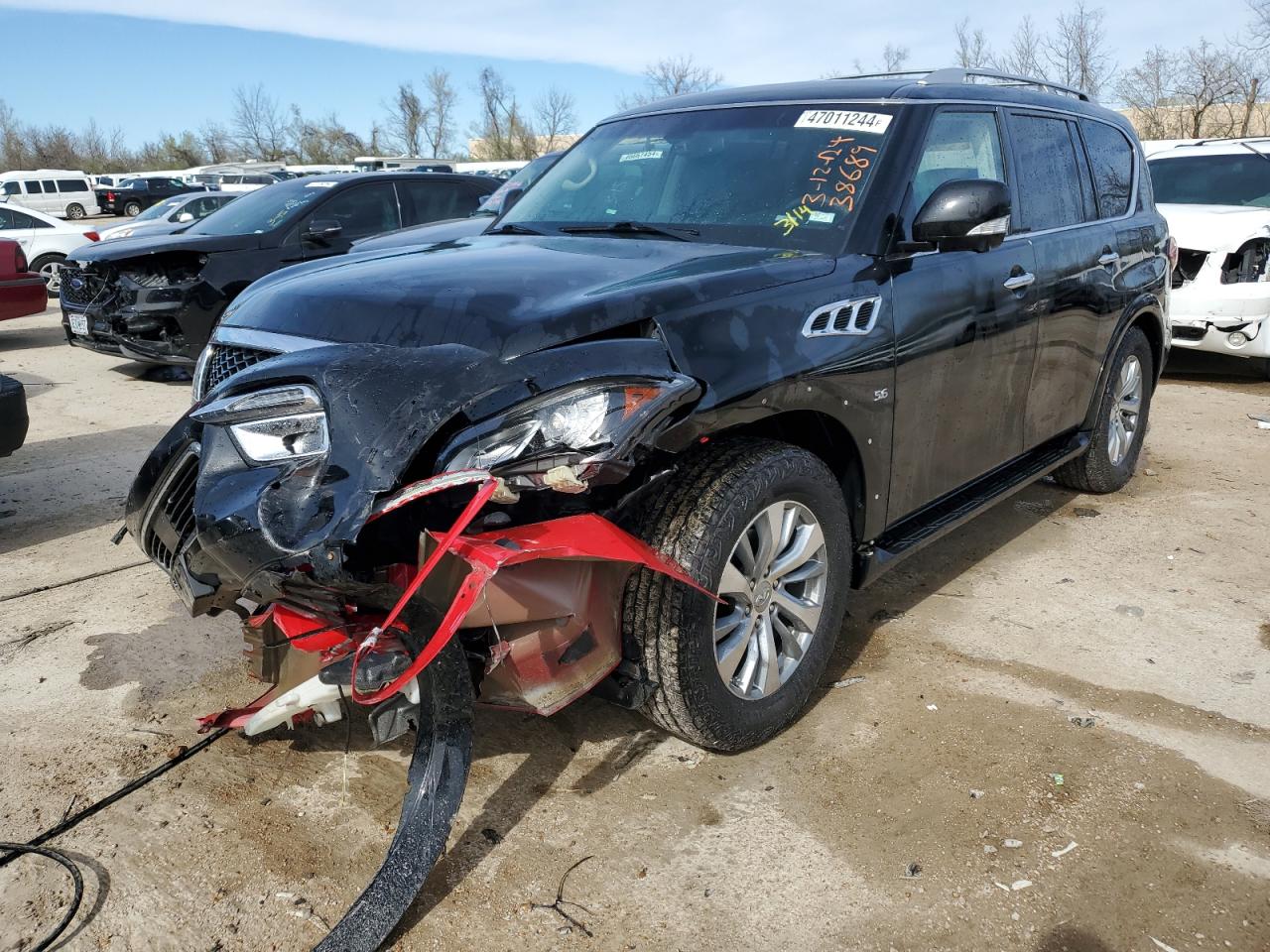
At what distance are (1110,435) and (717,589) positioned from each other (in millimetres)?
3483

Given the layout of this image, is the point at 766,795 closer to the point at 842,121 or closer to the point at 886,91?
the point at 842,121

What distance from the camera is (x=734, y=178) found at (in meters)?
3.50

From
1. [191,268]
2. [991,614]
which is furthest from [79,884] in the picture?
[191,268]

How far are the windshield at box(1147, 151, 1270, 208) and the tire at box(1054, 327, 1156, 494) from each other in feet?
15.0

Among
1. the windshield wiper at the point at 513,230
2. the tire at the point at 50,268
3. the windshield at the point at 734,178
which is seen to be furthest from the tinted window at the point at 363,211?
the tire at the point at 50,268

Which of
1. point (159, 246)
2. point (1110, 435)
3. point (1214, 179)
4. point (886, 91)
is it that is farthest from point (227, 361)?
point (1214, 179)

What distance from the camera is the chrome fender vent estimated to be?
9.46 ft

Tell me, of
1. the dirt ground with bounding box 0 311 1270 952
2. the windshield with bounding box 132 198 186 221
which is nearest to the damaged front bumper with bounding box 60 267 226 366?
the dirt ground with bounding box 0 311 1270 952

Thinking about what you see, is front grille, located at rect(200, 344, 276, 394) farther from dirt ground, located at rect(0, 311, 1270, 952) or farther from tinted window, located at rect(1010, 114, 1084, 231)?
tinted window, located at rect(1010, 114, 1084, 231)

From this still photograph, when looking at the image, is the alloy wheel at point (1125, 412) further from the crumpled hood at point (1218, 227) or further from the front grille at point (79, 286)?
the front grille at point (79, 286)

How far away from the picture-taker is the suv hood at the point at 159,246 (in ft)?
27.1

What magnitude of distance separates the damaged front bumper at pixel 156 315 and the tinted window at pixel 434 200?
79.3 inches

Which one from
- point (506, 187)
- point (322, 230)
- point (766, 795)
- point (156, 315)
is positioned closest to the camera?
point (766, 795)

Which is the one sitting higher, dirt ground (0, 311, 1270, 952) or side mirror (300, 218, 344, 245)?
side mirror (300, 218, 344, 245)
